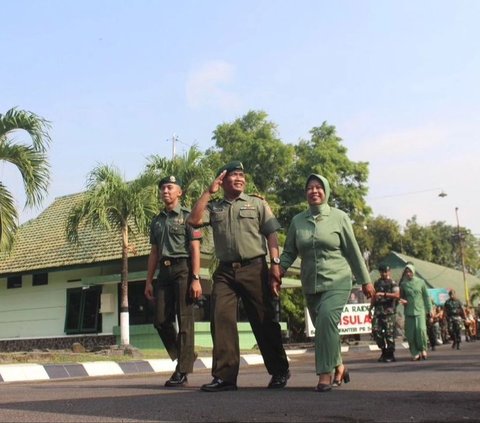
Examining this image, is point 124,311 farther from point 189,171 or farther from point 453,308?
point 453,308

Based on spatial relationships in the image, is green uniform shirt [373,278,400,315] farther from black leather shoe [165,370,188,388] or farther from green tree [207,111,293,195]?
green tree [207,111,293,195]

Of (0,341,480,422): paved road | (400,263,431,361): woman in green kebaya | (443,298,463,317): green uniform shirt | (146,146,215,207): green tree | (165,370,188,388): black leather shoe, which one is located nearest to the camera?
(0,341,480,422): paved road

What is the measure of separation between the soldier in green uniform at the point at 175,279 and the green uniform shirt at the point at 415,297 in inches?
274

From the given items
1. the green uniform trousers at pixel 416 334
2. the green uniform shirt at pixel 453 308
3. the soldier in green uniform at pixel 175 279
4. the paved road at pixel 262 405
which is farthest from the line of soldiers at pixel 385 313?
the green uniform shirt at pixel 453 308

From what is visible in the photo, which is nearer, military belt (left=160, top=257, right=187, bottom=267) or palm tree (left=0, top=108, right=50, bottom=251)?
military belt (left=160, top=257, right=187, bottom=267)

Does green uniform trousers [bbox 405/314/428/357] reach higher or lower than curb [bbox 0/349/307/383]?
higher

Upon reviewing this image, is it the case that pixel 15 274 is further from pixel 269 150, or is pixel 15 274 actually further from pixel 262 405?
pixel 262 405

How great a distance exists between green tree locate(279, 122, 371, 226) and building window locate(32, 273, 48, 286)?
14.1 meters

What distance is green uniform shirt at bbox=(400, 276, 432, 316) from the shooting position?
488 inches

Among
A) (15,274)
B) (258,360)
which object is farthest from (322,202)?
(15,274)

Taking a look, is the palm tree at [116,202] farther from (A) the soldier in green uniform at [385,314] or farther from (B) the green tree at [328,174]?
(B) the green tree at [328,174]

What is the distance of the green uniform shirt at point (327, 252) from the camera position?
5590 millimetres

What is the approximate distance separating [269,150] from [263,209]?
2878cm

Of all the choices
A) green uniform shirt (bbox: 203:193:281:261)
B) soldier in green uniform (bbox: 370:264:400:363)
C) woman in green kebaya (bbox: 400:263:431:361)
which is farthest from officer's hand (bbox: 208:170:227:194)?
woman in green kebaya (bbox: 400:263:431:361)
